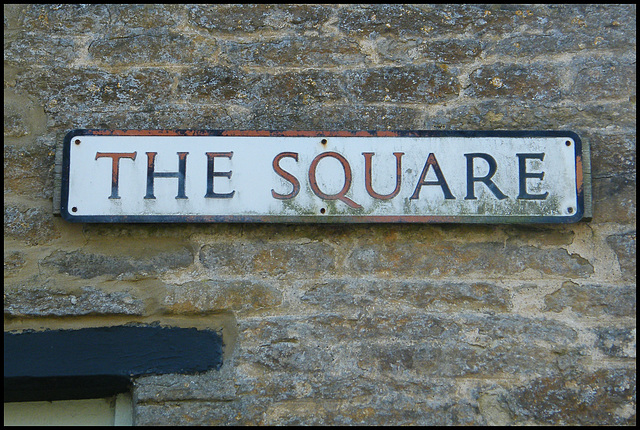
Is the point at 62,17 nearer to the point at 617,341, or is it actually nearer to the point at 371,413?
the point at 371,413

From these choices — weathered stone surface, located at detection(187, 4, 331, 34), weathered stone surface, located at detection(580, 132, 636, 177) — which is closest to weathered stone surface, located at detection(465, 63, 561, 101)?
weathered stone surface, located at detection(580, 132, 636, 177)

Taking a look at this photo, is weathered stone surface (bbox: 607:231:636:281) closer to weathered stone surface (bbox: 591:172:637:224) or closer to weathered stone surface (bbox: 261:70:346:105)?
weathered stone surface (bbox: 591:172:637:224)

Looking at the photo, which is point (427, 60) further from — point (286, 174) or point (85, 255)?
point (85, 255)

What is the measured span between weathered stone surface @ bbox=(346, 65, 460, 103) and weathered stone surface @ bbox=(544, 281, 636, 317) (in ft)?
2.45

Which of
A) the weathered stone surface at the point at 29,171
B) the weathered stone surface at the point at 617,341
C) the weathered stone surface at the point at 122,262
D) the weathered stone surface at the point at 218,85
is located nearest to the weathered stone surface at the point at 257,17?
the weathered stone surface at the point at 218,85

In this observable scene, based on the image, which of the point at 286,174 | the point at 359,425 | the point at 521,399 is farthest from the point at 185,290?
the point at 521,399

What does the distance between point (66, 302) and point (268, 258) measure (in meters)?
0.66

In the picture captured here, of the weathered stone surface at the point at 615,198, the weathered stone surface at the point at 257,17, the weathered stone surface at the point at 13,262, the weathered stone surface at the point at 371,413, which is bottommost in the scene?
the weathered stone surface at the point at 371,413

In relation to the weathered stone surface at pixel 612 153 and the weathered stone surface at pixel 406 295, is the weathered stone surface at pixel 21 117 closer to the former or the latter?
the weathered stone surface at pixel 406 295

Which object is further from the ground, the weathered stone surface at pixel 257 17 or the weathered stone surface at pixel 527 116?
the weathered stone surface at pixel 257 17

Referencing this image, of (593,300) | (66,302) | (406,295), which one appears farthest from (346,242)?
(66,302)

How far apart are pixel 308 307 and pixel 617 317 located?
38.2 inches

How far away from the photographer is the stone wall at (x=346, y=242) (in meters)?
1.87

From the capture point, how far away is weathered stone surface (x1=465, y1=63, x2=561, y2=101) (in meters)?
2.11
